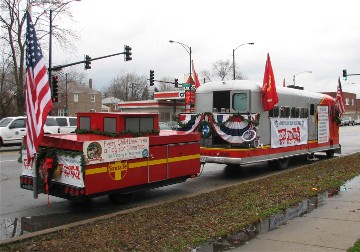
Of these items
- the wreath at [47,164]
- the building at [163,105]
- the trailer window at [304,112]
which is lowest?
the wreath at [47,164]


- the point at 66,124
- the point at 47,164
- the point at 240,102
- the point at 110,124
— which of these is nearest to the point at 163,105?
the point at 66,124

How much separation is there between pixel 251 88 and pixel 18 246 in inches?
338

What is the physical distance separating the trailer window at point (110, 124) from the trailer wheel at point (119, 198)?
1.32 m

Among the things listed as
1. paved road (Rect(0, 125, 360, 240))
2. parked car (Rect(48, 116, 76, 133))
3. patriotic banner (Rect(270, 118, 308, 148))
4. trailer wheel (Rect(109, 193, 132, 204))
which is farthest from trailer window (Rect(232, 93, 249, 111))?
parked car (Rect(48, 116, 76, 133))

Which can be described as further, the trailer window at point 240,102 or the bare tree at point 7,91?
the bare tree at point 7,91

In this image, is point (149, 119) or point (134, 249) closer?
point (134, 249)

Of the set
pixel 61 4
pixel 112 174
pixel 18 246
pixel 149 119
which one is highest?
pixel 61 4

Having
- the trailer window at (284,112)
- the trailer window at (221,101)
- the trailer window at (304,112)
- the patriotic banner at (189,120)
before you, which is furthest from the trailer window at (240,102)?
the trailer window at (304,112)

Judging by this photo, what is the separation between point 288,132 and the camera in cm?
1401

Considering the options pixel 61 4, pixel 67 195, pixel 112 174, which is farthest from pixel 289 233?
pixel 61 4

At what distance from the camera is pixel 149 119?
8.91m

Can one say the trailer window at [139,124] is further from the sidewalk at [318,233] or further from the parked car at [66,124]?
the parked car at [66,124]

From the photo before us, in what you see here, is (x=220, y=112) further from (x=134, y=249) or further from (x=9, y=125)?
(x=9, y=125)

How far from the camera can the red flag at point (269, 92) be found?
12.5 metres
